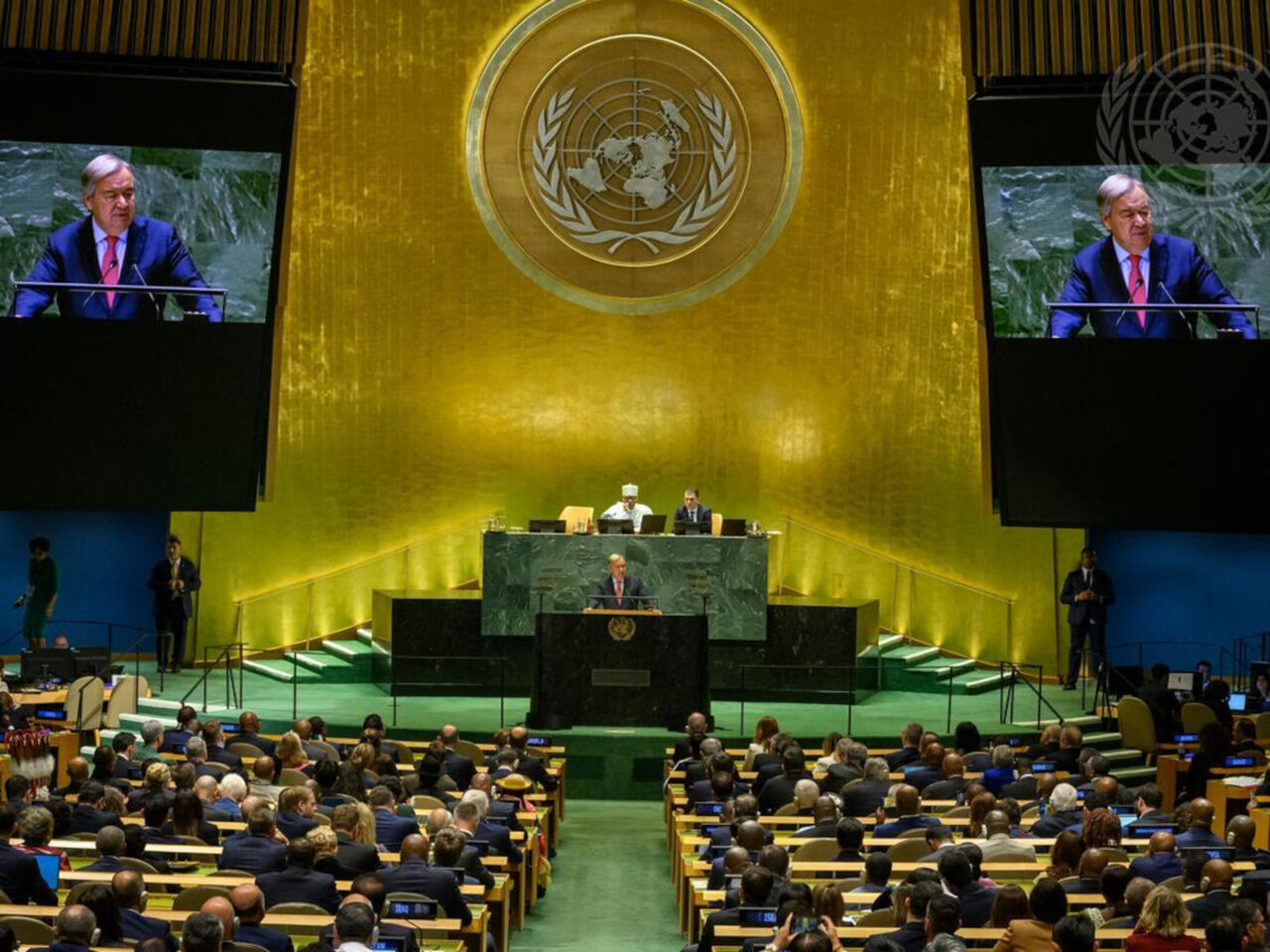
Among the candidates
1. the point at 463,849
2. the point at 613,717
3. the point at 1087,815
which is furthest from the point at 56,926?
the point at 613,717

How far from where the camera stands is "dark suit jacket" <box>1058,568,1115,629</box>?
17609 millimetres

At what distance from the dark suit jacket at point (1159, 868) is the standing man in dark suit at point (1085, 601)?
8.77 m

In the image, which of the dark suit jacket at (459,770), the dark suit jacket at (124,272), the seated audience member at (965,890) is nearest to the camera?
the seated audience member at (965,890)

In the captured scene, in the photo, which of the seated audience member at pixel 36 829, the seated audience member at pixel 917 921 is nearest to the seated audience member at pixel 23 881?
the seated audience member at pixel 36 829

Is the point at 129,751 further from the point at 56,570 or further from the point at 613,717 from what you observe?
the point at 56,570

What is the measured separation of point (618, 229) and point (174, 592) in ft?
20.2

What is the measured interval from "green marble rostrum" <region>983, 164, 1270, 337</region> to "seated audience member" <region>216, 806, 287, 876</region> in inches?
376

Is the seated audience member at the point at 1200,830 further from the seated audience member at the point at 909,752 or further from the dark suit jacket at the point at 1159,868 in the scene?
the seated audience member at the point at 909,752

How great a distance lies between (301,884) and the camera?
26.7 ft

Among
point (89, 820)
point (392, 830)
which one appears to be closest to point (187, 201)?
point (89, 820)

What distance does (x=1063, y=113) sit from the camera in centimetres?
1636

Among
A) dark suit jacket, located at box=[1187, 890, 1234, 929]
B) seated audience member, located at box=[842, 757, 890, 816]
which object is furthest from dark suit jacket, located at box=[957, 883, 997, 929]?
seated audience member, located at box=[842, 757, 890, 816]

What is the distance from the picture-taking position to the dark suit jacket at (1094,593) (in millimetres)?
17609

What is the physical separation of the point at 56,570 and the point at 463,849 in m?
10.7
